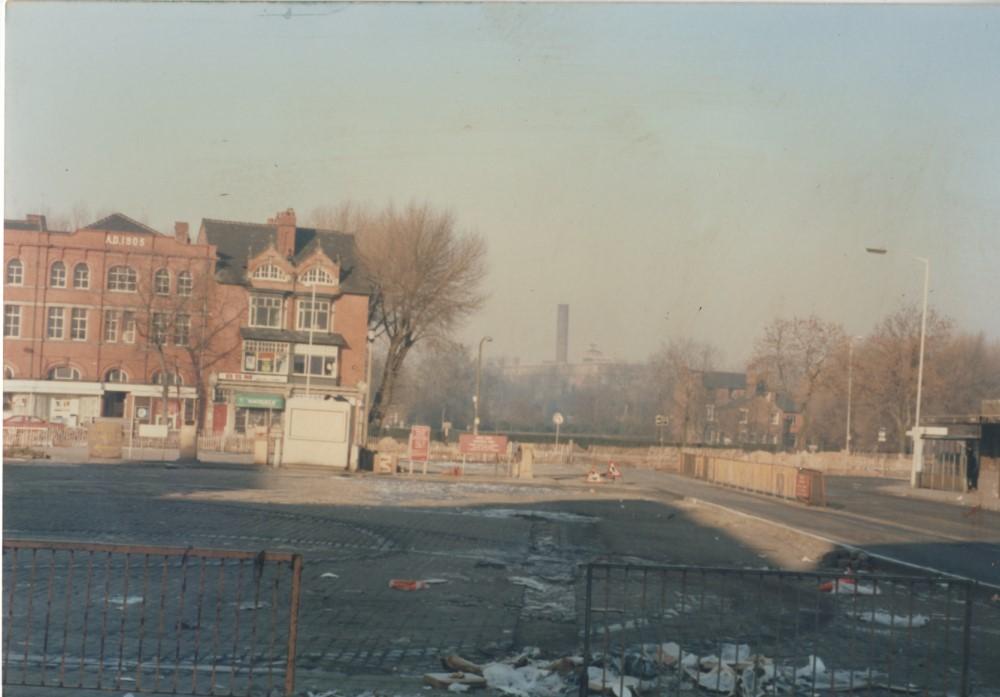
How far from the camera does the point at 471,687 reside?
20.6 ft

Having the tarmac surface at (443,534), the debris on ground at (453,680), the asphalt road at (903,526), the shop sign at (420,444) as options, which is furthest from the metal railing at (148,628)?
the shop sign at (420,444)

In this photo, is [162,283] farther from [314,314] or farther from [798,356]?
[798,356]

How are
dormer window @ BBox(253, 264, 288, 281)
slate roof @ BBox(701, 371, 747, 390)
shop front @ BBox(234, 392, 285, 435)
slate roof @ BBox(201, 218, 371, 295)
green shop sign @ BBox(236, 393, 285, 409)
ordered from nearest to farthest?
slate roof @ BBox(201, 218, 371, 295)
slate roof @ BBox(701, 371, 747, 390)
dormer window @ BBox(253, 264, 288, 281)
green shop sign @ BBox(236, 393, 285, 409)
shop front @ BBox(234, 392, 285, 435)

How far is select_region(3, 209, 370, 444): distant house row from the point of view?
11.5 meters

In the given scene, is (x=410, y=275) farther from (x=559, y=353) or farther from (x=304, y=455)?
(x=304, y=455)

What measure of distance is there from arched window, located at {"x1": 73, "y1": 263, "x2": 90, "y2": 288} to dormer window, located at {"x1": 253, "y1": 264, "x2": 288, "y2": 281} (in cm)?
209

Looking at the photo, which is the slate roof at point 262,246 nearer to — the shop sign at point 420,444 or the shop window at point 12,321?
the shop window at point 12,321

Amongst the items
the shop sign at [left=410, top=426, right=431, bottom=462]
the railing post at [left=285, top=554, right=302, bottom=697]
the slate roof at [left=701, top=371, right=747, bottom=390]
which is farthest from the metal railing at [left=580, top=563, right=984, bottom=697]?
the shop sign at [left=410, top=426, right=431, bottom=462]

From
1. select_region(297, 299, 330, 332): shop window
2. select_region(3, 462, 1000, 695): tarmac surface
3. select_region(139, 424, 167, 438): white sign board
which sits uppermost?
select_region(297, 299, 330, 332): shop window

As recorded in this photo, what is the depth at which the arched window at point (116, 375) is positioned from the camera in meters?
13.2

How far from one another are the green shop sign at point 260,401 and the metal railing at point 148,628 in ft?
20.5

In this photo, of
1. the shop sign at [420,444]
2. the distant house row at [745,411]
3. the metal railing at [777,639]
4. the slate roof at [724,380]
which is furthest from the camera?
the shop sign at [420,444]

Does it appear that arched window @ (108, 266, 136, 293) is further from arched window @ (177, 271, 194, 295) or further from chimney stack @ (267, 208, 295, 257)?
chimney stack @ (267, 208, 295, 257)

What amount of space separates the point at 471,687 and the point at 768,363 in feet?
23.8
